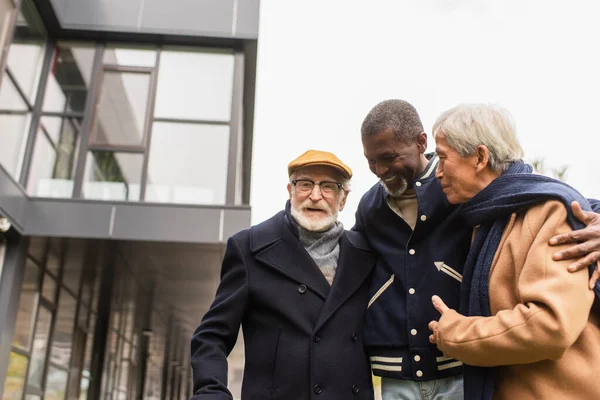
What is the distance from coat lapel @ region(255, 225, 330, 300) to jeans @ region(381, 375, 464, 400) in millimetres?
481

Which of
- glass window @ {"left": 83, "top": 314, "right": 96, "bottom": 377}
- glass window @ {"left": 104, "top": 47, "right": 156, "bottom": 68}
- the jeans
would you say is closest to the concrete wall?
glass window @ {"left": 104, "top": 47, "right": 156, "bottom": 68}

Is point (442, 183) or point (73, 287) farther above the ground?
point (73, 287)

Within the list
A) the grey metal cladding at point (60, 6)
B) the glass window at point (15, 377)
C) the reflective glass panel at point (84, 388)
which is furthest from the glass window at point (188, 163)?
the reflective glass panel at point (84, 388)

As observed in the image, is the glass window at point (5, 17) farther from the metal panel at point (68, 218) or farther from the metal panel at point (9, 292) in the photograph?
the metal panel at point (9, 292)

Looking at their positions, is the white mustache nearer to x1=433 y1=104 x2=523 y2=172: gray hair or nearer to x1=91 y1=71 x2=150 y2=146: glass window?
x1=433 y1=104 x2=523 y2=172: gray hair

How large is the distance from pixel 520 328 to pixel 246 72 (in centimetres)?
954

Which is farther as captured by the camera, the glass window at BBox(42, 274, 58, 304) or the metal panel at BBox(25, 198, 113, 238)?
the glass window at BBox(42, 274, 58, 304)

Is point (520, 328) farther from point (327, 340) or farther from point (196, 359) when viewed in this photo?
point (196, 359)

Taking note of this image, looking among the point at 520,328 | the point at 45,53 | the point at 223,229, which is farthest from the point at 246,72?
the point at 520,328

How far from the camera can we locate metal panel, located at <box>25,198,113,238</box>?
7566 mm

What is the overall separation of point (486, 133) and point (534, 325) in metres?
0.76

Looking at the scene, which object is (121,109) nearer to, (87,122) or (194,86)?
(87,122)

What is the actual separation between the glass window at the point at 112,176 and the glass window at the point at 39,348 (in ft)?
8.03

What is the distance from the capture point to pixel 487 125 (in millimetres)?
2096
